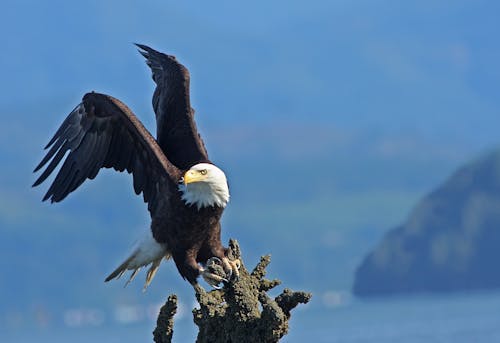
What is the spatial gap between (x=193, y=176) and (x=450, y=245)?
297ft

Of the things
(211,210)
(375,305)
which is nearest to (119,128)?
(211,210)

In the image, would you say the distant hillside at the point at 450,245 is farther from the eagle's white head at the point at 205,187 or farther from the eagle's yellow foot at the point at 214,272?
the eagle's yellow foot at the point at 214,272

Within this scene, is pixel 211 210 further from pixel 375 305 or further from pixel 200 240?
pixel 375 305

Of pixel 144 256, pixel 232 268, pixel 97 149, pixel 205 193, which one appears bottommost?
pixel 232 268

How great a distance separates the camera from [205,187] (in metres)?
11.2

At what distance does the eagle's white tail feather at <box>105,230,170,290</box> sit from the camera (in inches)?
456

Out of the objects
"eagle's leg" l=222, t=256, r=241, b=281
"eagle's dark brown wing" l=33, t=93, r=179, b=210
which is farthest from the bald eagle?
"eagle's leg" l=222, t=256, r=241, b=281

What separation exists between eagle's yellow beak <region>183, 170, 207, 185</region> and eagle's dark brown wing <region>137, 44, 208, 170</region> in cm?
71

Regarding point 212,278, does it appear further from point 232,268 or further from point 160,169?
point 160,169

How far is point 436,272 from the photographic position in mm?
99312

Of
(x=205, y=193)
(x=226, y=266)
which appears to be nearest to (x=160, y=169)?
(x=205, y=193)

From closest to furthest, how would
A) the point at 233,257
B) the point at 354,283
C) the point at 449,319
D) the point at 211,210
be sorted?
1. the point at 233,257
2. the point at 211,210
3. the point at 449,319
4. the point at 354,283

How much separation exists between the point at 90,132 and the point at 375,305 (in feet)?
255

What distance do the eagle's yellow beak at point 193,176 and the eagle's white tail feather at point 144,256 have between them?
0.67 metres
